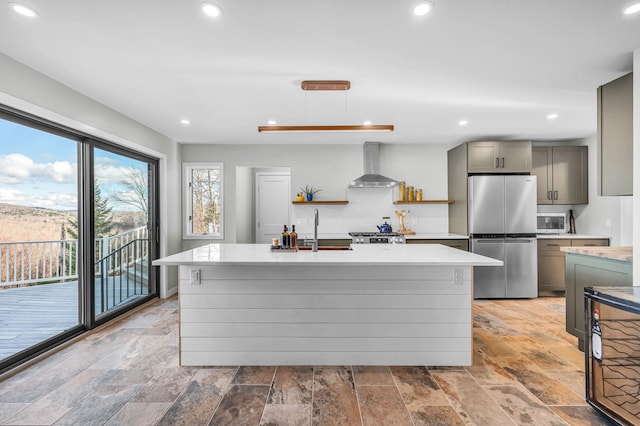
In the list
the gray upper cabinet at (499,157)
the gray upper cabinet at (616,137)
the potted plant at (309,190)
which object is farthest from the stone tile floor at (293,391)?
the potted plant at (309,190)

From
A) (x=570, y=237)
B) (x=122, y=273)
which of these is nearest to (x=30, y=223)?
(x=122, y=273)

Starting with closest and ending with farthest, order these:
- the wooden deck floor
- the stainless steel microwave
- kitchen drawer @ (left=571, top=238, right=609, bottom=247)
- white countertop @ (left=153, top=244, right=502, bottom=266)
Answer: white countertop @ (left=153, top=244, right=502, bottom=266)
the wooden deck floor
kitchen drawer @ (left=571, top=238, right=609, bottom=247)
the stainless steel microwave

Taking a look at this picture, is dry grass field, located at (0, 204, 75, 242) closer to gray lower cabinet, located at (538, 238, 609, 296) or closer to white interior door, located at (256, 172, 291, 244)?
white interior door, located at (256, 172, 291, 244)

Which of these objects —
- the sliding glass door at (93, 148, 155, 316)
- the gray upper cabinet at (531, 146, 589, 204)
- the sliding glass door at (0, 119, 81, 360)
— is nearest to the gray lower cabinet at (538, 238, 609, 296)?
the gray upper cabinet at (531, 146, 589, 204)

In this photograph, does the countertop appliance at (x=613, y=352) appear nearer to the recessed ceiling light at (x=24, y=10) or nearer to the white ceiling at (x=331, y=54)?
the white ceiling at (x=331, y=54)

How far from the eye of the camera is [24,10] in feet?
5.90

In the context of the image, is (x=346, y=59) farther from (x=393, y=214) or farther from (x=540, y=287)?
(x=540, y=287)

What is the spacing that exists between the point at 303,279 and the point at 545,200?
14.3 feet

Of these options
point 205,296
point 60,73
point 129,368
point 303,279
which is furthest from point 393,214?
point 60,73

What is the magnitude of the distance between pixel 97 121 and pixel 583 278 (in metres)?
4.96

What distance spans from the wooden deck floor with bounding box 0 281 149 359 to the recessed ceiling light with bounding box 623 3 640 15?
485 cm

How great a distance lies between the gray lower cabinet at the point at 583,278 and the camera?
2510mm

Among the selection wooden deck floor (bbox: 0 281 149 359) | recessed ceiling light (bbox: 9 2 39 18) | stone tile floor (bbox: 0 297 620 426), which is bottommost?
stone tile floor (bbox: 0 297 620 426)

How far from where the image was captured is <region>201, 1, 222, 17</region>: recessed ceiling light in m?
1.74
